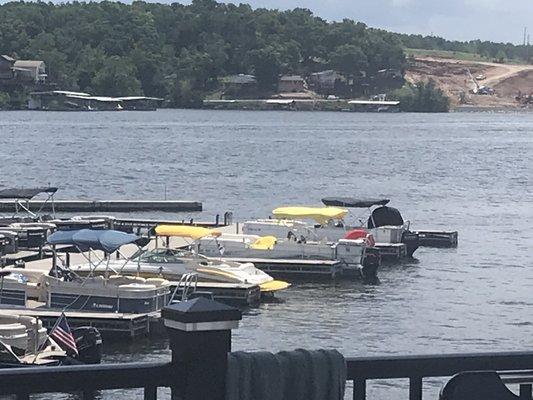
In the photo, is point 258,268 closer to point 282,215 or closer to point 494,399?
point 282,215

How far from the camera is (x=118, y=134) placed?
182 meters

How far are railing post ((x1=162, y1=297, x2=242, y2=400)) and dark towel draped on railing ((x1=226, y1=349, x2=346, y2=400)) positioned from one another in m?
0.07

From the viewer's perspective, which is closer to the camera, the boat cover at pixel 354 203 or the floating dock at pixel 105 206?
the boat cover at pixel 354 203

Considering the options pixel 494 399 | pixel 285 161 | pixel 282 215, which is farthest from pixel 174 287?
pixel 285 161

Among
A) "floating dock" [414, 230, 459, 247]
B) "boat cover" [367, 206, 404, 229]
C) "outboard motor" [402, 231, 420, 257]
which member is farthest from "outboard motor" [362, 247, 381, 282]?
"floating dock" [414, 230, 459, 247]

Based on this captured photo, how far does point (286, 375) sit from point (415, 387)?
774mm

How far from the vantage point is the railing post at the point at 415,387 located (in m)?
6.26

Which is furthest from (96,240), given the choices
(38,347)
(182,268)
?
(38,347)

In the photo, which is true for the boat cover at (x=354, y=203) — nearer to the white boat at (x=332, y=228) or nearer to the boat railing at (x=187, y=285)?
the white boat at (x=332, y=228)

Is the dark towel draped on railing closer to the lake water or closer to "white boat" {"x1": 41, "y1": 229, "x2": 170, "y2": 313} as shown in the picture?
the lake water

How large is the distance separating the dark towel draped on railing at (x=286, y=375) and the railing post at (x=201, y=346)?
0.07 meters

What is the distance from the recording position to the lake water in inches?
1310

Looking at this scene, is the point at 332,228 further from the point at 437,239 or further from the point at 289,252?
the point at 437,239

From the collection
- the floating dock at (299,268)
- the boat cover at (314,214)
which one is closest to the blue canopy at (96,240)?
the floating dock at (299,268)
